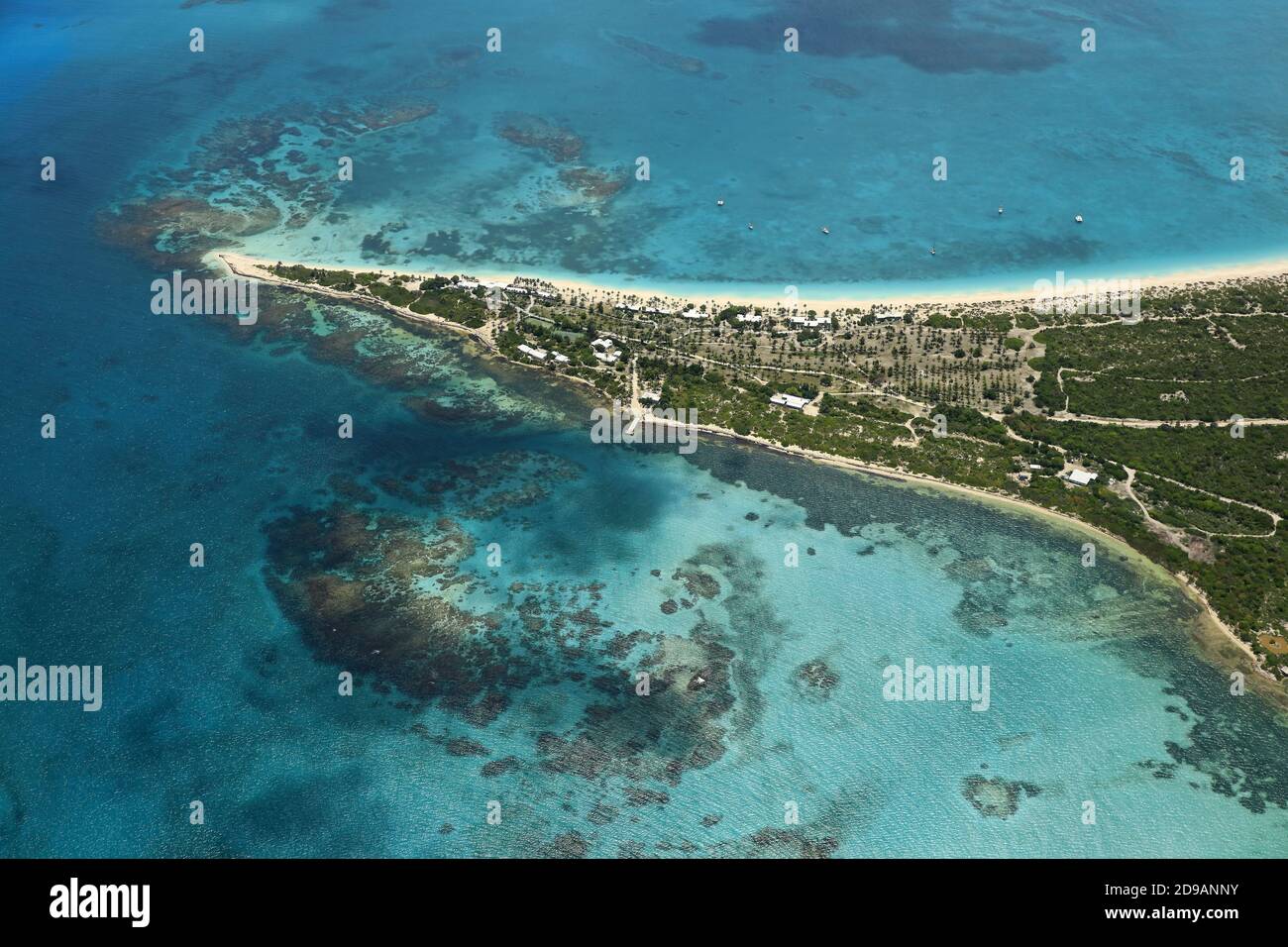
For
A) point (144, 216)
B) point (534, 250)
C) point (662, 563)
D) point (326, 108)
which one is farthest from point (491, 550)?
point (326, 108)

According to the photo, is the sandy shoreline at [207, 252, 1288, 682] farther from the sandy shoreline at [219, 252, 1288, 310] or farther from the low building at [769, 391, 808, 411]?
the low building at [769, 391, 808, 411]

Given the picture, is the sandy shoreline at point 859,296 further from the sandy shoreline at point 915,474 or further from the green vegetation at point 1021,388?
the green vegetation at point 1021,388

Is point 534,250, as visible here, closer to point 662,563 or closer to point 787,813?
point 662,563

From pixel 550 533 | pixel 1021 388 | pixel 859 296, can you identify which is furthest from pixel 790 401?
pixel 550 533

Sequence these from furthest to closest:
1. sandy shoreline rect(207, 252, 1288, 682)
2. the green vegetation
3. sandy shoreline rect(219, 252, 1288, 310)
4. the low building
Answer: sandy shoreline rect(219, 252, 1288, 310), the low building, the green vegetation, sandy shoreline rect(207, 252, 1288, 682)

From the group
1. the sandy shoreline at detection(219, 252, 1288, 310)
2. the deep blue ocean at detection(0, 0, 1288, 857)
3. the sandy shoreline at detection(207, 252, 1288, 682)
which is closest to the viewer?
the deep blue ocean at detection(0, 0, 1288, 857)

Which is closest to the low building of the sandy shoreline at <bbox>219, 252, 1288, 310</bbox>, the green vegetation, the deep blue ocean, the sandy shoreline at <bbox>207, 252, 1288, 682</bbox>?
the green vegetation
